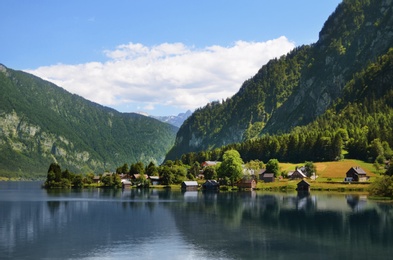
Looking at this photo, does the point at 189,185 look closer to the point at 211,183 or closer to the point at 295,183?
the point at 211,183

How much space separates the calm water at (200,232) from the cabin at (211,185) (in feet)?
271

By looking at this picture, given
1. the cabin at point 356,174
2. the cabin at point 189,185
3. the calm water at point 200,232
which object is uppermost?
the cabin at point 356,174

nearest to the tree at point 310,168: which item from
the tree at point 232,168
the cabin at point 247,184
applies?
the cabin at point 247,184

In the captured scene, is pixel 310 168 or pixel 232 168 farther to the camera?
pixel 310 168

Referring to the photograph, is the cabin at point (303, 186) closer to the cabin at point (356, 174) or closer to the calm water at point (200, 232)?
the cabin at point (356, 174)

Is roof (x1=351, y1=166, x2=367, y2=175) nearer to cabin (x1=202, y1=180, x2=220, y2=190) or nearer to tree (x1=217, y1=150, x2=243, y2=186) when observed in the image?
tree (x1=217, y1=150, x2=243, y2=186)

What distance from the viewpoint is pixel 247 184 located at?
185375mm

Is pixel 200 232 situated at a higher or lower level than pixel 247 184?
lower

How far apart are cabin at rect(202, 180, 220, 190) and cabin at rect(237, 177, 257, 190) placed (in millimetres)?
9053

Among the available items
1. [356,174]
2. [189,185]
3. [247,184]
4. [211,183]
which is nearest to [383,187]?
[356,174]

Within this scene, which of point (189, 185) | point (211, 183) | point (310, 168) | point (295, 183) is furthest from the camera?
point (189, 185)

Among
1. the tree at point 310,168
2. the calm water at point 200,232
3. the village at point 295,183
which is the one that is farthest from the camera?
the tree at point 310,168

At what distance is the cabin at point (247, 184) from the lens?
185 metres

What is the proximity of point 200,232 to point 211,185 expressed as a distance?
122m
